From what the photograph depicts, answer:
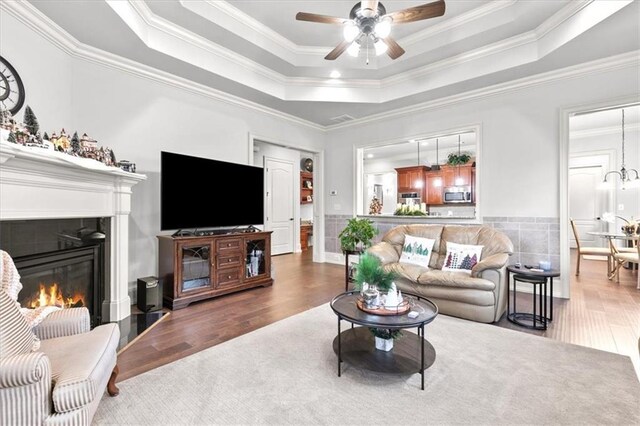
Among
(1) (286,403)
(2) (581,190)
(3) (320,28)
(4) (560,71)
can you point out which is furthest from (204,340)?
(2) (581,190)

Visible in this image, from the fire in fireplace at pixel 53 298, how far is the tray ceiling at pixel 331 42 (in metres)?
2.44

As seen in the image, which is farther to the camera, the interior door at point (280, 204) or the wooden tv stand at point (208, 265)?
the interior door at point (280, 204)

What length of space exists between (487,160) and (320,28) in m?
2.99

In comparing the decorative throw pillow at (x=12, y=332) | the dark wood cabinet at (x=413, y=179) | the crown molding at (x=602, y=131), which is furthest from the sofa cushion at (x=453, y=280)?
the crown molding at (x=602, y=131)

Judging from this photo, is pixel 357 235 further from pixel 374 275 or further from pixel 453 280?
pixel 374 275

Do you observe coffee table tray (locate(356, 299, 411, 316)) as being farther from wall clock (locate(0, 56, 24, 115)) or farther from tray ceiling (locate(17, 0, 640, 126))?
wall clock (locate(0, 56, 24, 115))

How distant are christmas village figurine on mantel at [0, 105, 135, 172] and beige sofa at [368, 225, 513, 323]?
2962 millimetres

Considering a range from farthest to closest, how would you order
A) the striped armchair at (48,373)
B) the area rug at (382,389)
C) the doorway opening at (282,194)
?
the doorway opening at (282,194), the area rug at (382,389), the striped armchair at (48,373)

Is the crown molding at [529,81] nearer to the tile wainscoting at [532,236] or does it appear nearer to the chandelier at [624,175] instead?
the tile wainscoting at [532,236]

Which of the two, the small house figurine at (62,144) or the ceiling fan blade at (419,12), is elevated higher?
the ceiling fan blade at (419,12)

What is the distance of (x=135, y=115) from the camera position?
3.67 m

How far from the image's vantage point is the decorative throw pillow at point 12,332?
128cm

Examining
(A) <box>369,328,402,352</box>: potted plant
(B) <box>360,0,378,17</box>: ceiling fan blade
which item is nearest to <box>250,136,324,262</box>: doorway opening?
(B) <box>360,0,378,17</box>: ceiling fan blade

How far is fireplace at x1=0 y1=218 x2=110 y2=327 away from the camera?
2.23 m
